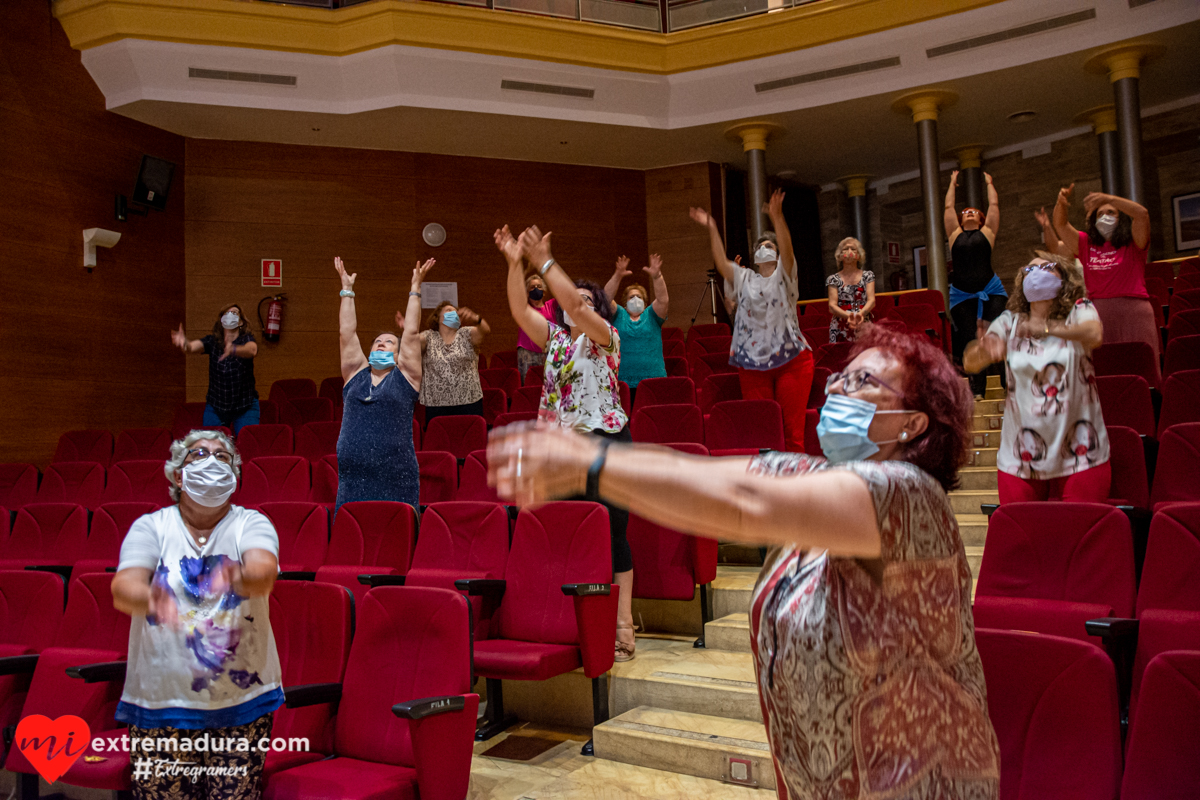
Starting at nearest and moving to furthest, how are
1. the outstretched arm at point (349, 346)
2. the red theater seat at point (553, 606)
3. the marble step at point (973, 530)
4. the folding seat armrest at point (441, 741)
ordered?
the folding seat armrest at point (441, 741) < the red theater seat at point (553, 606) < the outstretched arm at point (349, 346) < the marble step at point (973, 530)

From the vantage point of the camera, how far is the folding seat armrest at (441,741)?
205 centimetres

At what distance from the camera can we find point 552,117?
323 inches

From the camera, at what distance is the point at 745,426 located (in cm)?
437

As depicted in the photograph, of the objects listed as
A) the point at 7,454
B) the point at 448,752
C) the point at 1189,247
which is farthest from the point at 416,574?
the point at 1189,247

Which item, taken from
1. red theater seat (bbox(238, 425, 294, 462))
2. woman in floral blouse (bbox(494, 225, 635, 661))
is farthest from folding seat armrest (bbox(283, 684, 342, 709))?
red theater seat (bbox(238, 425, 294, 462))

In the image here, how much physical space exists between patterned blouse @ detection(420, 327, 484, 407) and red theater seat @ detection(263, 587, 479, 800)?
2828 mm

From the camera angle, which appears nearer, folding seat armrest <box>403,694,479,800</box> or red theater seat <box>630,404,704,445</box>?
folding seat armrest <box>403,694,479,800</box>

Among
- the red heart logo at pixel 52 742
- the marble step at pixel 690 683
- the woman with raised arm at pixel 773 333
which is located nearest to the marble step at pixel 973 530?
the woman with raised arm at pixel 773 333

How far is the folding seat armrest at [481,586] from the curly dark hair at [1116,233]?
355 centimetres

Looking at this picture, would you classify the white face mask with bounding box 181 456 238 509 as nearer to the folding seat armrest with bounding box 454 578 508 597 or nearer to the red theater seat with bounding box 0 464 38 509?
the folding seat armrest with bounding box 454 578 508 597

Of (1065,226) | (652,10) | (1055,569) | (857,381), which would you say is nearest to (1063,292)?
(1055,569)

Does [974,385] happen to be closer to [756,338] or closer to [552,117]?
[756,338]

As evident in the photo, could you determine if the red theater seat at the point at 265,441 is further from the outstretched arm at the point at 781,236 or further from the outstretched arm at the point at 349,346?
the outstretched arm at the point at 781,236

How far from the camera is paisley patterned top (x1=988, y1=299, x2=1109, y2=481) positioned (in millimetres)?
2873
